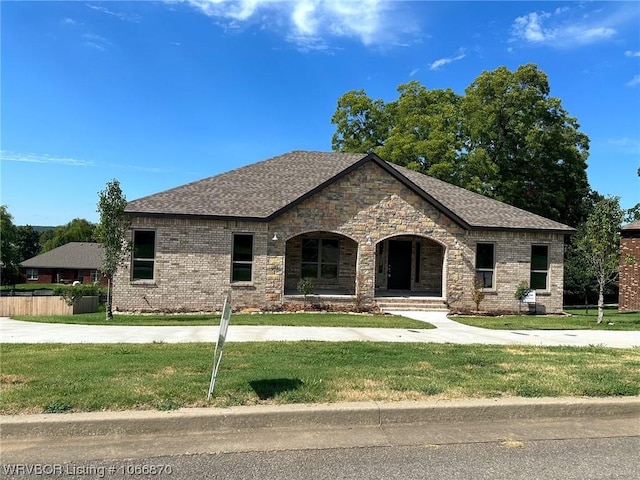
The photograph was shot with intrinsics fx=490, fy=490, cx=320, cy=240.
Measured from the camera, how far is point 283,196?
19438 millimetres

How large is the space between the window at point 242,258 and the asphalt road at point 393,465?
45.8 feet

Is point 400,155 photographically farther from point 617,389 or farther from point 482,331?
point 617,389

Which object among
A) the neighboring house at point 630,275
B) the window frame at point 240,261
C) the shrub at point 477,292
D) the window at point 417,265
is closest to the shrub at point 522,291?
the shrub at point 477,292

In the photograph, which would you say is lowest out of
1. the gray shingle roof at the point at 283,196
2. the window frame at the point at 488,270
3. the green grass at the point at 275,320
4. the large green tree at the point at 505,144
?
the green grass at the point at 275,320

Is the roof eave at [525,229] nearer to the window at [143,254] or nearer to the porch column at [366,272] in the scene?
the porch column at [366,272]

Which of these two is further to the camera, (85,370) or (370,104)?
(370,104)

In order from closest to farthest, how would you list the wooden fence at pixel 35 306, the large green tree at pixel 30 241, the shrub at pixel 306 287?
the shrub at pixel 306 287, the wooden fence at pixel 35 306, the large green tree at pixel 30 241

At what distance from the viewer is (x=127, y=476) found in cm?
386

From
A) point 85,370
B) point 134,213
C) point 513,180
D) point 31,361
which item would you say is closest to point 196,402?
point 85,370

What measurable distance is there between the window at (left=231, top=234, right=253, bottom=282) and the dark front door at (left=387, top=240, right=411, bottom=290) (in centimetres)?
674

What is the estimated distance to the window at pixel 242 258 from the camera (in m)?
18.1

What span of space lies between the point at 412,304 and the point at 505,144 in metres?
17.2

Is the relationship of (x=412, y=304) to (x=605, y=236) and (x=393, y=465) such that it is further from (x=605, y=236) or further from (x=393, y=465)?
(x=393, y=465)

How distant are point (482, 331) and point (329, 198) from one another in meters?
7.62
